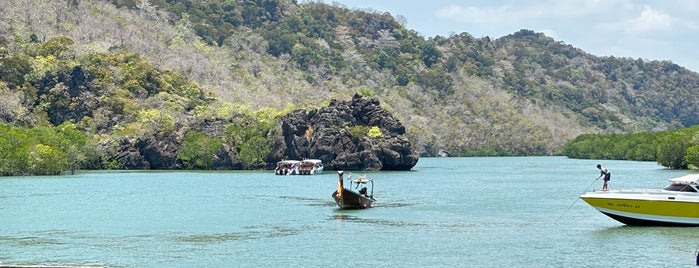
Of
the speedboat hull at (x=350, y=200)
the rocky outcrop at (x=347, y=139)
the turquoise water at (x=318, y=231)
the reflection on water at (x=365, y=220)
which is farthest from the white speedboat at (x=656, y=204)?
the rocky outcrop at (x=347, y=139)

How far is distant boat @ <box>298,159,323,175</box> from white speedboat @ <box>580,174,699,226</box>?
273 feet

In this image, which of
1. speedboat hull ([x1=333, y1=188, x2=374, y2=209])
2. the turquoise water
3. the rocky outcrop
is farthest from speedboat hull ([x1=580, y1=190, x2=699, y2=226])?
the rocky outcrop

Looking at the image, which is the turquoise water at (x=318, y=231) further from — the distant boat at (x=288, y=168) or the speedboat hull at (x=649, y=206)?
the distant boat at (x=288, y=168)

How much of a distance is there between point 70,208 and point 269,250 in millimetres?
30803

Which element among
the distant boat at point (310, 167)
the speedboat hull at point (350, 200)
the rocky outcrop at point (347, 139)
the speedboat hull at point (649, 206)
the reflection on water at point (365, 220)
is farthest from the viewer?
the rocky outcrop at point (347, 139)

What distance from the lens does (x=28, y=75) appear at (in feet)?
564

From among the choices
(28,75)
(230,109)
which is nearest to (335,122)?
(230,109)

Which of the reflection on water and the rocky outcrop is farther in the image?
the rocky outcrop

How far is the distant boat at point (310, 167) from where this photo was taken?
133500mm

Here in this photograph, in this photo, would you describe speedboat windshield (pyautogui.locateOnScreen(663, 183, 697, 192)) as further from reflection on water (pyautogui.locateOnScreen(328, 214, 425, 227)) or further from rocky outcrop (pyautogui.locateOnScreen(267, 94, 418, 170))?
rocky outcrop (pyautogui.locateOnScreen(267, 94, 418, 170))

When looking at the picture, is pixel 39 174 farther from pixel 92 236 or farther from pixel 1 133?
pixel 92 236

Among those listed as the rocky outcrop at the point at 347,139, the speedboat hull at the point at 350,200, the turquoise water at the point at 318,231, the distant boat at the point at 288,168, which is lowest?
the turquoise water at the point at 318,231

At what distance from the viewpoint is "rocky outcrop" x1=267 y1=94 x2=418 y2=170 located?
144 meters

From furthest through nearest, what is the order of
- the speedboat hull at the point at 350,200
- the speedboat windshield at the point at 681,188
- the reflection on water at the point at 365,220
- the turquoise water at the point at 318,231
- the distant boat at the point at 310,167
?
the distant boat at the point at 310,167, the speedboat hull at the point at 350,200, the reflection on water at the point at 365,220, the speedboat windshield at the point at 681,188, the turquoise water at the point at 318,231
